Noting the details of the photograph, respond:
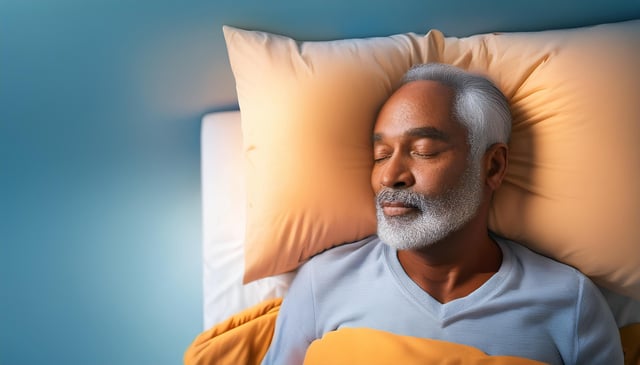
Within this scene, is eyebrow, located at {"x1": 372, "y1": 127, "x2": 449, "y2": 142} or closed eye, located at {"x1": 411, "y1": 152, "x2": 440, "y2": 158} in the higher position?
eyebrow, located at {"x1": 372, "y1": 127, "x2": 449, "y2": 142}

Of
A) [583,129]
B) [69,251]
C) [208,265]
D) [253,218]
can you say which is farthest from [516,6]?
[69,251]

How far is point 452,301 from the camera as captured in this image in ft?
3.25

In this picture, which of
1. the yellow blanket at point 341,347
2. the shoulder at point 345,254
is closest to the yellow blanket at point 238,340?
the yellow blanket at point 341,347

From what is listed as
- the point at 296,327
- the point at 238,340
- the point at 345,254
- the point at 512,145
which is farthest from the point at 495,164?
the point at 238,340

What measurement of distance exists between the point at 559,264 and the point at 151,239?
0.77 m

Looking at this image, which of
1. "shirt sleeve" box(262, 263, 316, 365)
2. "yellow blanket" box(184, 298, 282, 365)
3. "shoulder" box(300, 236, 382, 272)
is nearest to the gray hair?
"shoulder" box(300, 236, 382, 272)

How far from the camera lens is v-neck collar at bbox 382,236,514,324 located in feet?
3.22

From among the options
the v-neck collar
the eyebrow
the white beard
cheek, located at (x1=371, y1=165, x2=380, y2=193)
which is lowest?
the v-neck collar

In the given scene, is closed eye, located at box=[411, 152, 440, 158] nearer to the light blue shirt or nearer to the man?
the man

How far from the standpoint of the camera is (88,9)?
118 cm

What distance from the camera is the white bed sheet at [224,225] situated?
117 cm

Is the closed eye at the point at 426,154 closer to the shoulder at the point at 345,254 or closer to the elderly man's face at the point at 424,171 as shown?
the elderly man's face at the point at 424,171

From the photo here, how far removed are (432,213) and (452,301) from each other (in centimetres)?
14

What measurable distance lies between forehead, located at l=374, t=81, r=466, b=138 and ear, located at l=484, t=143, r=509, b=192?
65 mm
